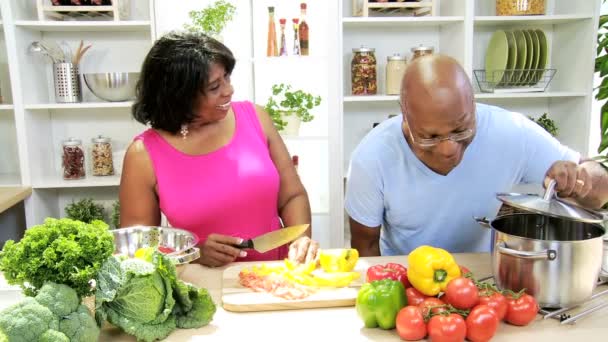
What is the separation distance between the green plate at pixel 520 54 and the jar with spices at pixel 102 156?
2.20 meters

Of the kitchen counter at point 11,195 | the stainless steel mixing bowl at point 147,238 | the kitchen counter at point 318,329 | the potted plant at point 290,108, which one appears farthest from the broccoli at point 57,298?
the potted plant at point 290,108

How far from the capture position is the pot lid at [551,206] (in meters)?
1.13

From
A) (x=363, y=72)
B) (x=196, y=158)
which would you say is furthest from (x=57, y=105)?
(x=363, y=72)

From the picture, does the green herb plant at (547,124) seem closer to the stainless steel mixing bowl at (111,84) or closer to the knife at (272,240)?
the knife at (272,240)

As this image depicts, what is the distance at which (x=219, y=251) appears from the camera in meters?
1.54

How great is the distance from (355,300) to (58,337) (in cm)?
62

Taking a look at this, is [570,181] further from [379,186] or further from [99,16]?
[99,16]

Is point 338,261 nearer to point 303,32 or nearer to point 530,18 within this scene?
point 303,32

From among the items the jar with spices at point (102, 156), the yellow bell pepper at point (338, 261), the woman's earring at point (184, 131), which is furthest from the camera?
the jar with spices at point (102, 156)

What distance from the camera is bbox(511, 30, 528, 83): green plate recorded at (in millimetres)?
2926

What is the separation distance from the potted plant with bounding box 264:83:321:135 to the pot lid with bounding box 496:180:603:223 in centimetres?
179

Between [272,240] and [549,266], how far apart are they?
741mm

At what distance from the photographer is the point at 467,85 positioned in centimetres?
133

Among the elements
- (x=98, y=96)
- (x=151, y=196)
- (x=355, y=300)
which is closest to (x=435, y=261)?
(x=355, y=300)
